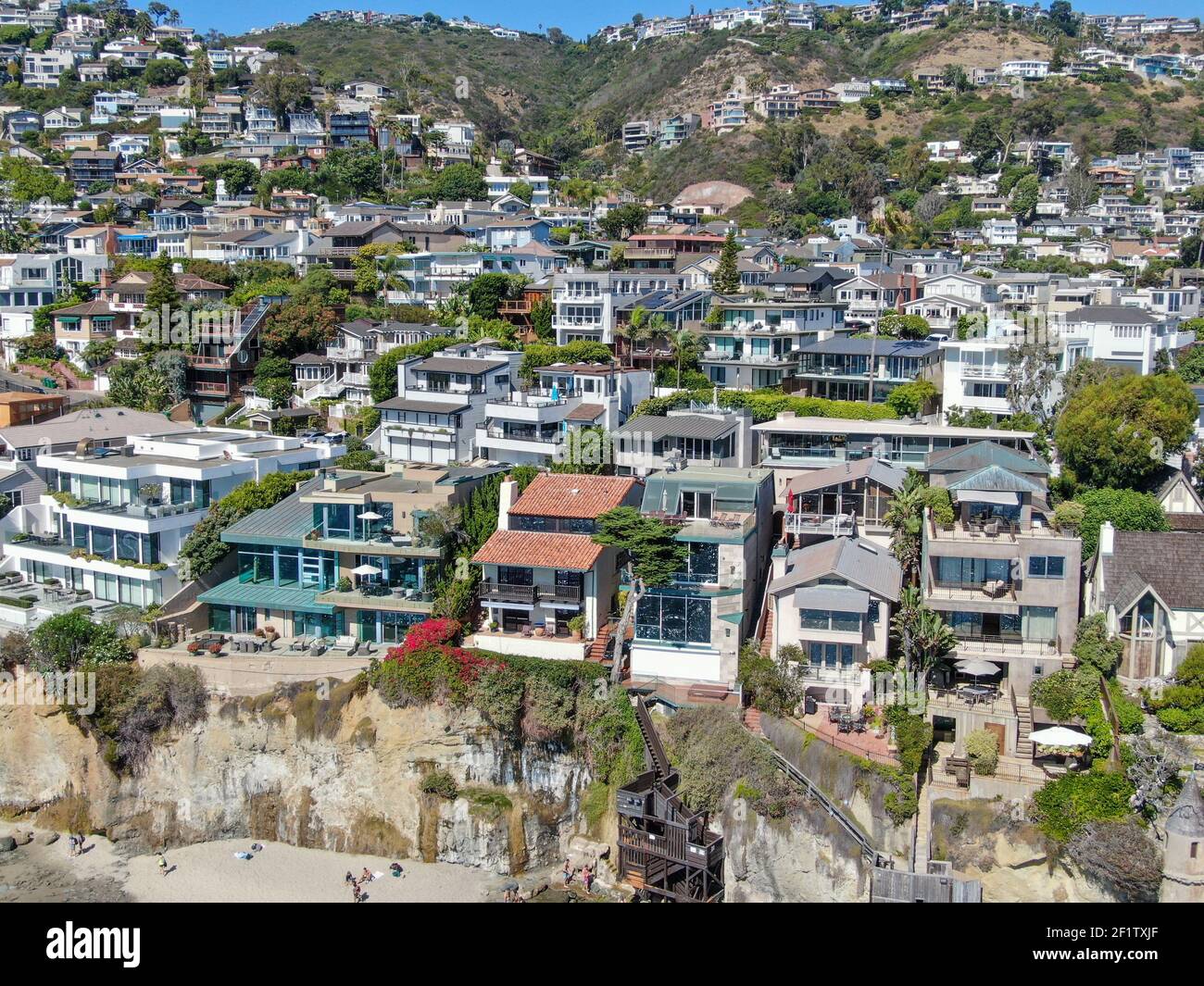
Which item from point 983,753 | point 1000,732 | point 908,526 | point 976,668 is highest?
point 908,526

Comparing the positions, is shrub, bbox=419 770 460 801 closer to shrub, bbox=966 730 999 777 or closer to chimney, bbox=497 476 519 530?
chimney, bbox=497 476 519 530

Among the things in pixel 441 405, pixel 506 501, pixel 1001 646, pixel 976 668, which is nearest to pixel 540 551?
pixel 506 501

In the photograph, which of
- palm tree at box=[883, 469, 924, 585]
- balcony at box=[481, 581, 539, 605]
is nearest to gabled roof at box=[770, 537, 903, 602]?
palm tree at box=[883, 469, 924, 585]

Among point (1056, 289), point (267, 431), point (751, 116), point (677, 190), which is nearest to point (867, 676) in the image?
point (267, 431)

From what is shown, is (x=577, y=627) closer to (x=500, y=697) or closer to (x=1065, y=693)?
(x=500, y=697)

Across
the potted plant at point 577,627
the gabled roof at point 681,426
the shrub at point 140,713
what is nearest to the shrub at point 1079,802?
the potted plant at point 577,627

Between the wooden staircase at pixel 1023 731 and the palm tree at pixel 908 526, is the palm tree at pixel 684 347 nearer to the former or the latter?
the palm tree at pixel 908 526

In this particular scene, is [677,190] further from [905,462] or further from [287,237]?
[905,462]
